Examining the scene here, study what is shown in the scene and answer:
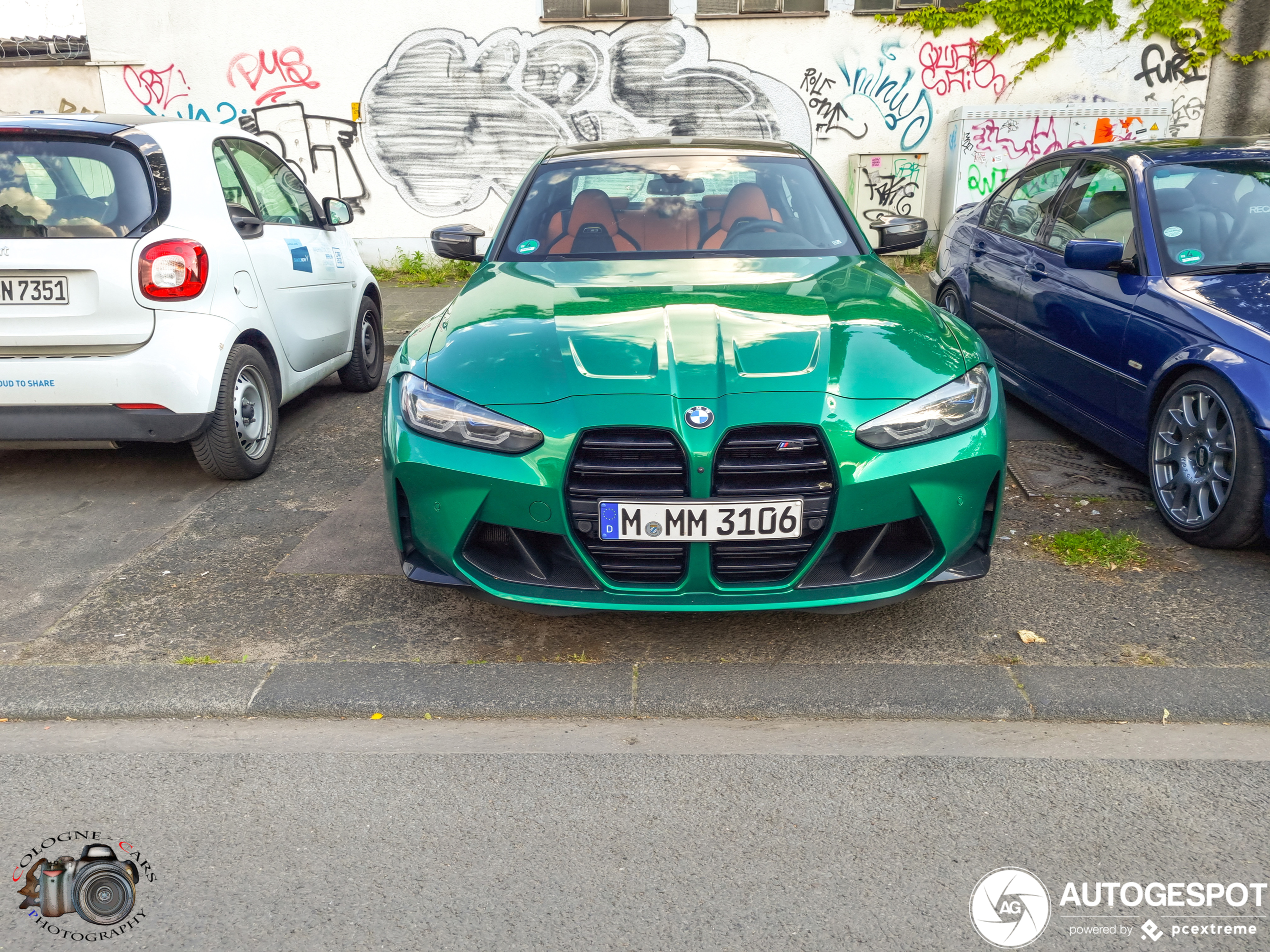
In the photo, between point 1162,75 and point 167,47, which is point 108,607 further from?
point 1162,75

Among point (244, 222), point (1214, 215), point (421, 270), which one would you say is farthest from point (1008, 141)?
point (244, 222)

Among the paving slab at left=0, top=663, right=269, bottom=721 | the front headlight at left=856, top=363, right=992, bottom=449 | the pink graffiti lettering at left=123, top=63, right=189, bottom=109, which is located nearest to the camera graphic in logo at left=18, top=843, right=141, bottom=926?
the paving slab at left=0, top=663, right=269, bottom=721

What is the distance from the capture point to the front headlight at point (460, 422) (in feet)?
9.50

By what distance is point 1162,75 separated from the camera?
426 inches

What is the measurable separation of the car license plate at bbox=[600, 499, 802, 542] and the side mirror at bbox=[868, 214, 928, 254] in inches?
86.8

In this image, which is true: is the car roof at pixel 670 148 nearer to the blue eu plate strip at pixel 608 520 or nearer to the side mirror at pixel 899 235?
the side mirror at pixel 899 235

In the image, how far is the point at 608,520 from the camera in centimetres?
284

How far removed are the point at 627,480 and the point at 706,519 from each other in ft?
0.82

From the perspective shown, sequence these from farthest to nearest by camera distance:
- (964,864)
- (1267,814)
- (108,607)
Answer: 1. (108,607)
2. (1267,814)
3. (964,864)

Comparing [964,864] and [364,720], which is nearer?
[964,864]

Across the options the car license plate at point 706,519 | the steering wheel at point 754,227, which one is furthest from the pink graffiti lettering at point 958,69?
the car license plate at point 706,519

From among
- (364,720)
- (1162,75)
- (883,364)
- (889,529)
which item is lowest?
(364,720)

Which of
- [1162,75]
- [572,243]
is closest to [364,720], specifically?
[572,243]

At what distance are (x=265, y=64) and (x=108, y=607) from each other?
9360 mm
